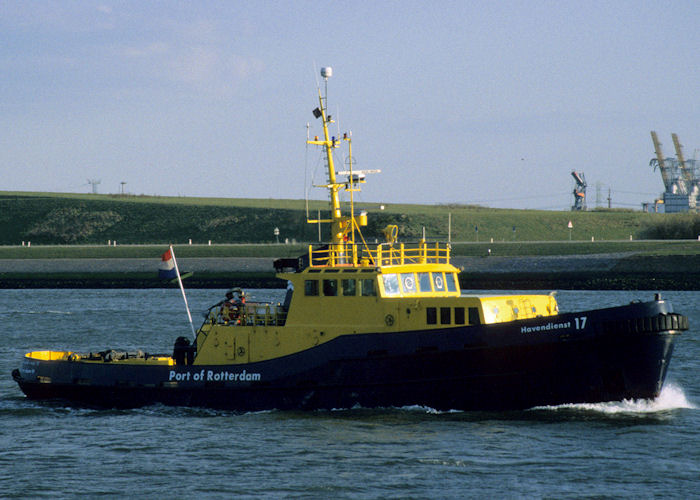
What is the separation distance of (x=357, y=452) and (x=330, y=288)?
479 centimetres

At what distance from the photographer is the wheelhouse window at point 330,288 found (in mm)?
21375

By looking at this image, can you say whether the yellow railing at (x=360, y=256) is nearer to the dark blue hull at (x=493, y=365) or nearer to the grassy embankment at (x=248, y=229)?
the dark blue hull at (x=493, y=365)

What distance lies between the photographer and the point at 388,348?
2028 centimetres

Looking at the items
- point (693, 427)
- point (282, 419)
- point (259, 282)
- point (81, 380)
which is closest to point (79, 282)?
point (259, 282)

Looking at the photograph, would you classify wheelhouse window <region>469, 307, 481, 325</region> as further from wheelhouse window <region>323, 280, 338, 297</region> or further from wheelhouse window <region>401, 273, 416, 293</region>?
wheelhouse window <region>323, 280, 338, 297</region>

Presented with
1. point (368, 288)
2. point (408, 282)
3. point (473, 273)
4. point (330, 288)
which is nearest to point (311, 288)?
point (330, 288)

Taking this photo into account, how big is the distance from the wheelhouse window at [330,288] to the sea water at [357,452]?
8.80ft

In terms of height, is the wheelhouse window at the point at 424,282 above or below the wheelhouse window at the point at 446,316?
above

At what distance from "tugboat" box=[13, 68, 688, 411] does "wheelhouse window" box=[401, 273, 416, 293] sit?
0.03 meters

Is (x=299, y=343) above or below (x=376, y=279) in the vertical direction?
below

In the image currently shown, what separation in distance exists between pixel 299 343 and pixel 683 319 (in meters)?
8.46

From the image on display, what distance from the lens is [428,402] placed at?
20266 mm

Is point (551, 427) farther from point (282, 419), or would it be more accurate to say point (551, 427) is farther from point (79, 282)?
point (79, 282)

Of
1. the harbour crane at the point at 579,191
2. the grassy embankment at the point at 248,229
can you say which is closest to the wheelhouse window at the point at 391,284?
the grassy embankment at the point at 248,229
